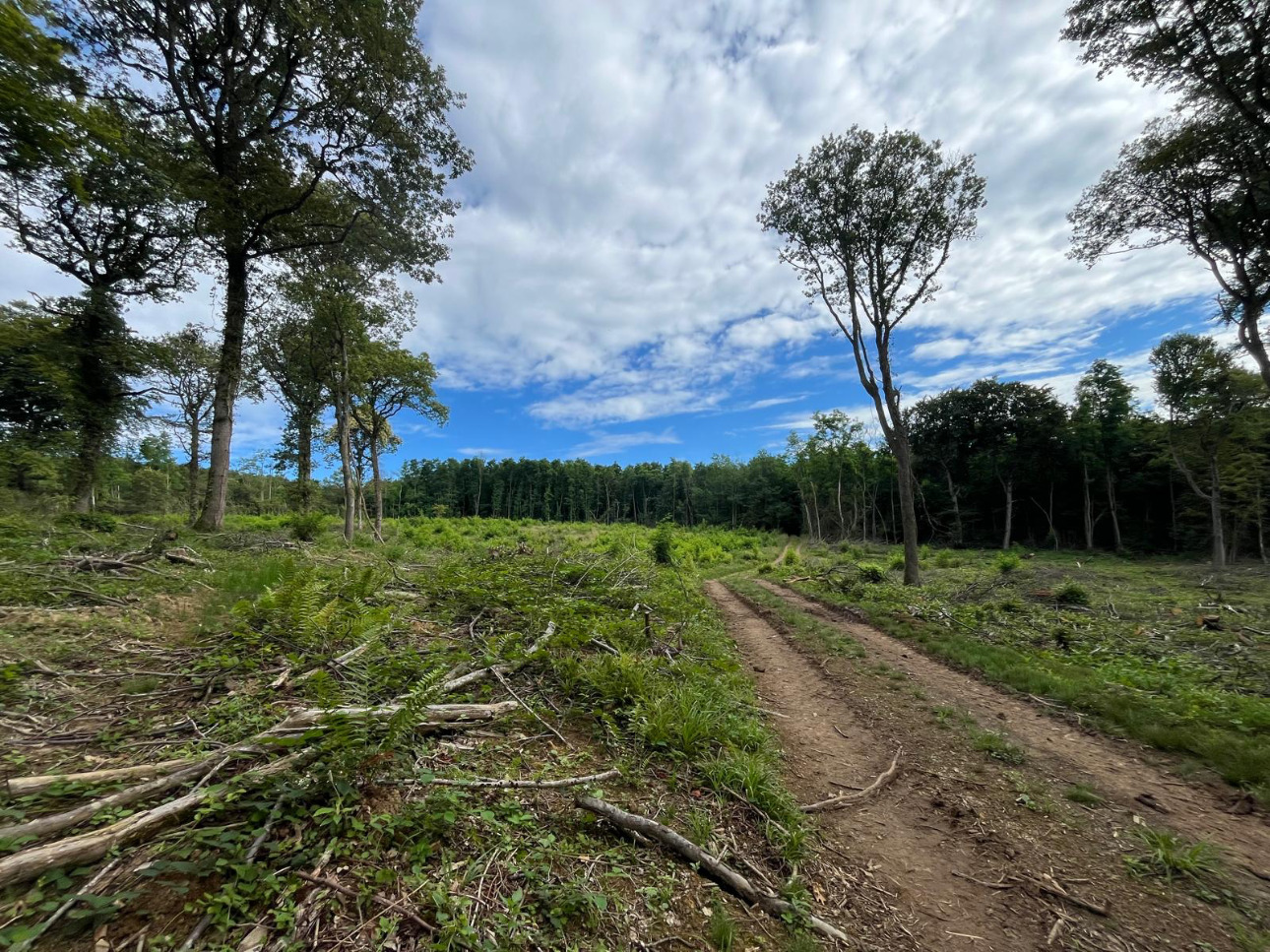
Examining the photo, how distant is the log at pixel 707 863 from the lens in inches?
107

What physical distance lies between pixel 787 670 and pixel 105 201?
2414 centimetres

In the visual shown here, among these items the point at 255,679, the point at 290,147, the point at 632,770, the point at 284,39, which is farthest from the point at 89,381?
the point at 632,770

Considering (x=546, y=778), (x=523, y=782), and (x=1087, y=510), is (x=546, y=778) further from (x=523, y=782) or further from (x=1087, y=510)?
(x=1087, y=510)

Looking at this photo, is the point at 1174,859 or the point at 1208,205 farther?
the point at 1208,205

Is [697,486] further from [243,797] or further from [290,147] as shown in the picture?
[243,797]

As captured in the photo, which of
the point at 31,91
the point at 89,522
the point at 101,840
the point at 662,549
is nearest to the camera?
the point at 101,840

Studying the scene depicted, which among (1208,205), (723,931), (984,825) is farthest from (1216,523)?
(723,931)

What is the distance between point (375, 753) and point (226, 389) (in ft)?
42.1

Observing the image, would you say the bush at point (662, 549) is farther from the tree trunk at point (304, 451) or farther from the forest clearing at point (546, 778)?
the tree trunk at point (304, 451)

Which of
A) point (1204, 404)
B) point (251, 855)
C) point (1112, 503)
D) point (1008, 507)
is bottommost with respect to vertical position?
point (251, 855)

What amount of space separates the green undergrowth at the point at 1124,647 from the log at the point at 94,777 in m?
8.07

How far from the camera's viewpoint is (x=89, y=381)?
14773 millimetres

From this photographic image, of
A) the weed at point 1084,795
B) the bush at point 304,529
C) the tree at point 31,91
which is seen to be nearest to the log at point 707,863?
the weed at point 1084,795

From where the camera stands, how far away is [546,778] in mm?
3334
